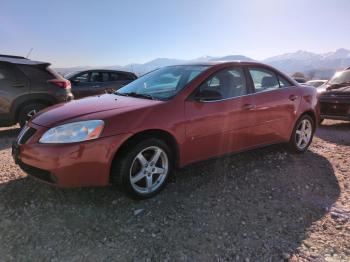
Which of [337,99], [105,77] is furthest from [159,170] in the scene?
[105,77]

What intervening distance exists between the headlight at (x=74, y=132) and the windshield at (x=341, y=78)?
749cm

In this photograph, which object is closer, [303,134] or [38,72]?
[303,134]

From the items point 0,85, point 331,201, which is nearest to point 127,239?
point 331,201

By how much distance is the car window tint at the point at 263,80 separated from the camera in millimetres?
4605

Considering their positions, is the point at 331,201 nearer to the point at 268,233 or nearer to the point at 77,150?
the point at 268,233

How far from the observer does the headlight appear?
3.18 meters

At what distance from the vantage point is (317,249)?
2865mm

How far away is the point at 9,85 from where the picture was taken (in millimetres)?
6441

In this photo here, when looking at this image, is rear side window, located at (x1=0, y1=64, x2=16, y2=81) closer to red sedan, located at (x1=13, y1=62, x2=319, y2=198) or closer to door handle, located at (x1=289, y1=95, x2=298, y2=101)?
red sedan, located at (x1=13, y1=62, x2=319, y2=198)

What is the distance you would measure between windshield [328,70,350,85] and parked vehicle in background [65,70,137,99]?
5870mm

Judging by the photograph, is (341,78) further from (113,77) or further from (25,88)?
(25,88)

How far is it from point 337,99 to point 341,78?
1265mm

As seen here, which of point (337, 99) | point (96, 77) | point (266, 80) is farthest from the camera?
point (96, 77)

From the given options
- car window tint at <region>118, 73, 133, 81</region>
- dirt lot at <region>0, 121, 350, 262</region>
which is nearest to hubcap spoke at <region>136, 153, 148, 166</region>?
dirt lot at <region>0, 121, 350, 262</region>
